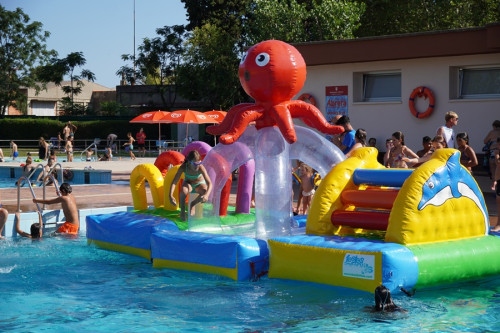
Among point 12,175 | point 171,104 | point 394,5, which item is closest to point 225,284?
point 12,175

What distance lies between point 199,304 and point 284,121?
2924 mm

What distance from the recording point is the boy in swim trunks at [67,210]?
1142 cm

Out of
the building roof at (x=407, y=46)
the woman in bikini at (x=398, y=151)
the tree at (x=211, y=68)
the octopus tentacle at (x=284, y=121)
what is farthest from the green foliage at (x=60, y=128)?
the octopus tentacle at (x=284, y=121)

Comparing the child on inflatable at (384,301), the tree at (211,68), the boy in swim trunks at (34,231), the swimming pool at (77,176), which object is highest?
the tree at (211,68)

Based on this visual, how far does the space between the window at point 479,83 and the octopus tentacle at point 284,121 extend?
27.5 ft

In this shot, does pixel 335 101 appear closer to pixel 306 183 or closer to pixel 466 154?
pixel 306 183

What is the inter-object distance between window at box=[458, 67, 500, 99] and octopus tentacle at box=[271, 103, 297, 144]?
8.38 meters

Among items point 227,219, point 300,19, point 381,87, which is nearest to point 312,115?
point 227,219

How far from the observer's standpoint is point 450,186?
27.2 feet

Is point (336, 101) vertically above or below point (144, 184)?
above

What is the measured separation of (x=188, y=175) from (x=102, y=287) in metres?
Answer: 2.45

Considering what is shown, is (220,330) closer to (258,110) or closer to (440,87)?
(258,110)

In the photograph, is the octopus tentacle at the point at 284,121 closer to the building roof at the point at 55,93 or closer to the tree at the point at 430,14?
the tree at the point at 430,14

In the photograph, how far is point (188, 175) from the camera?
402 inches
